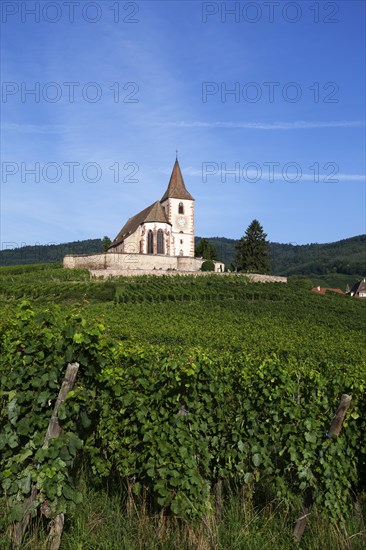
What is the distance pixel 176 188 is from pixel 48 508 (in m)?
65.5

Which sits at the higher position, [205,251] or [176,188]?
[176,188]

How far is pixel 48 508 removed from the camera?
4.55m

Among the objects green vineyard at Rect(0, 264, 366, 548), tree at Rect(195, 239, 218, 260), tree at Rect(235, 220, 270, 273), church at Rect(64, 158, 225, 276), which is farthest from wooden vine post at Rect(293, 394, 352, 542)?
tree at Rect(195, 239, 218, 260)

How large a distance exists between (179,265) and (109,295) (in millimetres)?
Answer: 17781

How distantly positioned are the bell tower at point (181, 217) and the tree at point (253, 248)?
726cm

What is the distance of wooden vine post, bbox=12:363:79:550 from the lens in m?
4.45

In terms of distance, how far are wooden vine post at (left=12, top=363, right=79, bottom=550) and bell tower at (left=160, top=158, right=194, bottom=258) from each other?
6114 cm

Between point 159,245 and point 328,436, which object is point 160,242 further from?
point 328,436

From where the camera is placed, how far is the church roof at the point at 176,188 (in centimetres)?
6750

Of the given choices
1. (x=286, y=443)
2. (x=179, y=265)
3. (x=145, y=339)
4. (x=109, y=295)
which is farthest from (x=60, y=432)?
(x=179, y=265)

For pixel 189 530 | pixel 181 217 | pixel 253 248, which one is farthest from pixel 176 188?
pixel 189 530

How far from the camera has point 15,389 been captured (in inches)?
199

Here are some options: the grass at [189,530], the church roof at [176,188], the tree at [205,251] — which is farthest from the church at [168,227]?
the grass at [189,530]

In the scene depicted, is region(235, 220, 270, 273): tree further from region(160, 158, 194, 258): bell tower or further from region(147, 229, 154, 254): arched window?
region(147, 229, 154, 254): arched window
